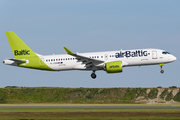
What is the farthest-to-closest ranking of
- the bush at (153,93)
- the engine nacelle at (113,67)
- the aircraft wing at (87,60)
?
the bush at (153,93) → the aircraft wing at (87,60) → the engine nacelle at (113,67)

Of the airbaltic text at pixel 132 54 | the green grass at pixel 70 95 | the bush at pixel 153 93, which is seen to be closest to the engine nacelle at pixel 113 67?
the airbaltic text at pixel 132 54

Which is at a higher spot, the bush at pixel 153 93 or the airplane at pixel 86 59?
the airplane at pixel 86 59

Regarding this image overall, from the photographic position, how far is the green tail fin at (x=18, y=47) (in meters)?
54.6

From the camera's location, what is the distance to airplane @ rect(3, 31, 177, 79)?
4844 cm

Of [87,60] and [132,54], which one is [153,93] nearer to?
[132,54]

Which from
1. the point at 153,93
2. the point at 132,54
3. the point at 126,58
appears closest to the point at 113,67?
the point at 126,58

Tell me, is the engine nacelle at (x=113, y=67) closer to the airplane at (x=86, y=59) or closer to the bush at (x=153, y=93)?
the airplane at (x=86, y=59)

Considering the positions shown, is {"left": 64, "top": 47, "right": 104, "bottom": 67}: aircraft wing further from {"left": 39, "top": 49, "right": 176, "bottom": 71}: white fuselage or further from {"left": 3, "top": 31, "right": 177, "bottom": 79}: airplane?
{"left": 39, "top": 49, "right": 176, "bottom": 71}: white fuselage

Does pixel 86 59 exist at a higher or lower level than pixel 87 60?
higher

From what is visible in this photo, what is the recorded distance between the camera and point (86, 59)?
1939 inches

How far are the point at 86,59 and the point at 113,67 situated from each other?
185 inches

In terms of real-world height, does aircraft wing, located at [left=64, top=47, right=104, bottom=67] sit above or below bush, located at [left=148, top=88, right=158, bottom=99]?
above

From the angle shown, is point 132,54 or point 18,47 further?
point 18,47

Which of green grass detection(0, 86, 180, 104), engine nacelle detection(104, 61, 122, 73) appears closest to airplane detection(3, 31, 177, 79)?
engine nacelle detection(104, 61, 122, 73)
